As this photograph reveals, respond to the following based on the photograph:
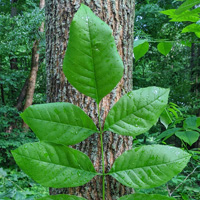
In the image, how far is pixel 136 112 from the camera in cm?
34

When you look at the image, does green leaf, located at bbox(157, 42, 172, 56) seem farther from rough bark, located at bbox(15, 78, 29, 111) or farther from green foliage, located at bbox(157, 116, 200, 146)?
rough bark, located at bbox(15, 78, 29, 111)

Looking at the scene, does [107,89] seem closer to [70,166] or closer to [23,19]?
[70,166]

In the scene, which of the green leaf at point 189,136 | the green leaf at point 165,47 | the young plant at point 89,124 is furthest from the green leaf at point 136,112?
the green leaf at point 165,47

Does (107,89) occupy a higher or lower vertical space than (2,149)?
higher

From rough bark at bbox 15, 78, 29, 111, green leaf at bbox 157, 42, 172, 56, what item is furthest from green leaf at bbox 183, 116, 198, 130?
rough bark at bbox 15, 78, 29, 111

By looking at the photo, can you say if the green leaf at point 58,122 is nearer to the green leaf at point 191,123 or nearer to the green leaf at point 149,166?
the green leaf at point 149,166

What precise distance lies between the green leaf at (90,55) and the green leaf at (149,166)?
0.12 metres

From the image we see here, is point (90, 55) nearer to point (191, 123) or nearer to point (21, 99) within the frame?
point (191, 123)

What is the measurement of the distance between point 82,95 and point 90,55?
17cm

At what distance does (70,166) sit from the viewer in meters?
0.32

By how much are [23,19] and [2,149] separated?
3.38 m

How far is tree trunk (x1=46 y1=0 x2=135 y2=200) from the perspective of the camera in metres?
0.43

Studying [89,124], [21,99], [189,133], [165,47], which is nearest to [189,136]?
[189,133]

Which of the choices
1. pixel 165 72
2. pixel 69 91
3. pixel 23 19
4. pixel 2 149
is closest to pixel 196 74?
pixel 165 72
